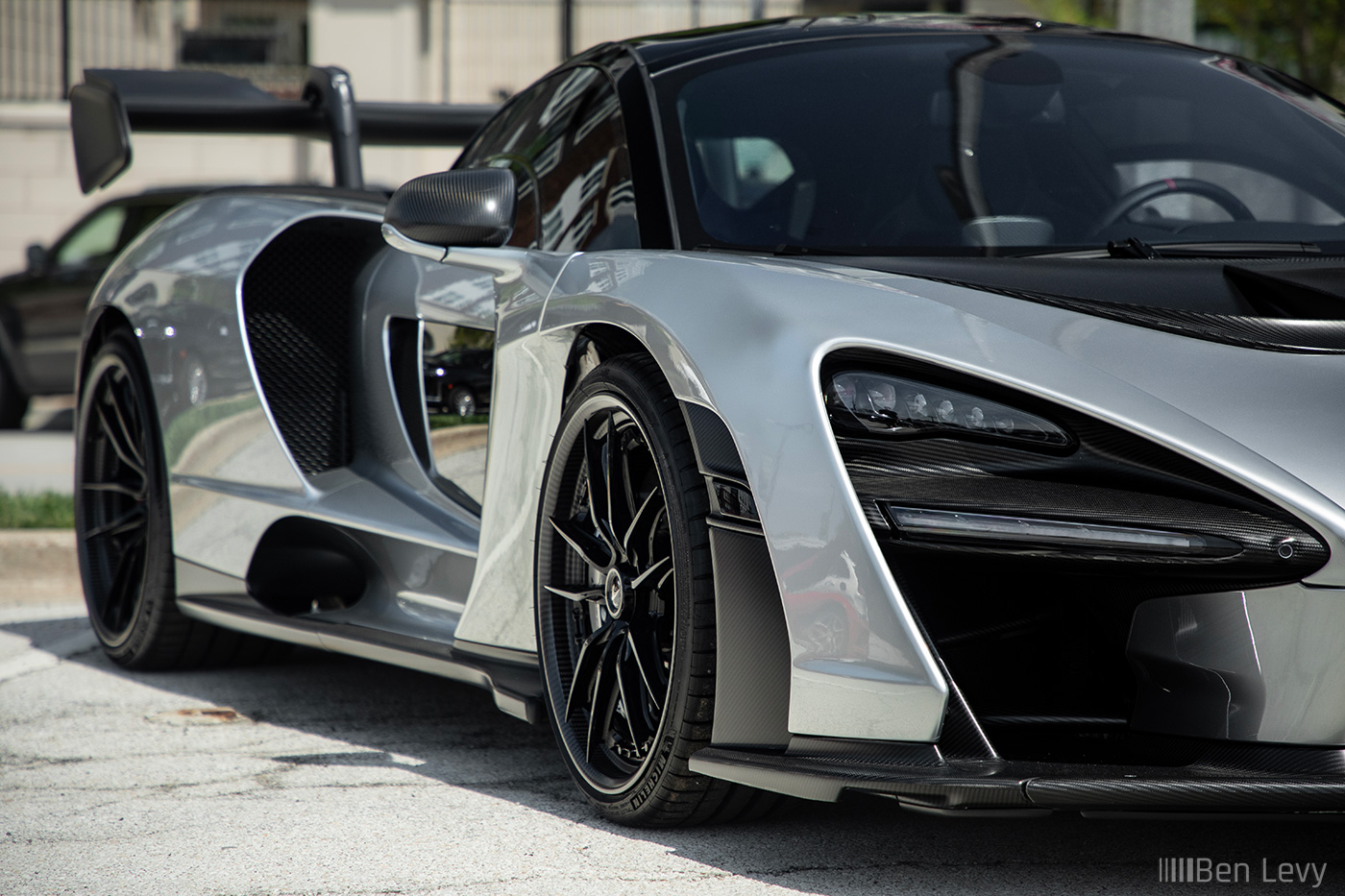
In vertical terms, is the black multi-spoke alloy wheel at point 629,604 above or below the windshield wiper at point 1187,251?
below

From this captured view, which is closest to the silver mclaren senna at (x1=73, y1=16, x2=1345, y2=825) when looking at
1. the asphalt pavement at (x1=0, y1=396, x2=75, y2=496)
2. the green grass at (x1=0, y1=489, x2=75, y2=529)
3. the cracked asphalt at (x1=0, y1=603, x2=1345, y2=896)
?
the cracked asphalt at (x1=0, y1=603, x2=1345, y2=896)

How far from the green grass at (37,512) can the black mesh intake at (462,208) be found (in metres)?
3.49

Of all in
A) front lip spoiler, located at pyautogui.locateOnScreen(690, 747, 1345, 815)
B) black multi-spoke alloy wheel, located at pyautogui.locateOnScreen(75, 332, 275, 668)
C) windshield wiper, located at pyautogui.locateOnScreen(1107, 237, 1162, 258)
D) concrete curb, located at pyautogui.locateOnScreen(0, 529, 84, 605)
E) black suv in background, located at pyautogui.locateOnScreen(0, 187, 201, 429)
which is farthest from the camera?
black suv in background, located at pyautogui.locateOnScreen(0, 187, 201, 429)

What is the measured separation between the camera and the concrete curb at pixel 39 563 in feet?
19.5

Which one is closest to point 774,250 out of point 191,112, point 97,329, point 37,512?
point 97,329

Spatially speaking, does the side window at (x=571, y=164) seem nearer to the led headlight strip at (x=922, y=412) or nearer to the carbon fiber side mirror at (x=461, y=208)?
the carbon fiber side mirror at (x=461, y=208)

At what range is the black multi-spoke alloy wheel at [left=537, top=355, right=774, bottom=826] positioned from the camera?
8.34 ft

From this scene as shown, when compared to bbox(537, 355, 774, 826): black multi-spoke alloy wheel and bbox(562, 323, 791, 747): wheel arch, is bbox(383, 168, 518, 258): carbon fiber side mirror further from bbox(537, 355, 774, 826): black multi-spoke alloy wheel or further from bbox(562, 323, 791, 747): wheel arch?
bbox(562, 323, 791, 747): wheel arch

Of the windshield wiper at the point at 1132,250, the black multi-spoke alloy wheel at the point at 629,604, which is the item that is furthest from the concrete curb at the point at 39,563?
the windshield wiper at the point at 1132,250

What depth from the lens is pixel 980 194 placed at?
3109mm

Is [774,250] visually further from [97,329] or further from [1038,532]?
[97,329]

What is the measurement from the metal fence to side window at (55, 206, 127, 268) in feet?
18.2

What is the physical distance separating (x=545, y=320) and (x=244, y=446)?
127 cm

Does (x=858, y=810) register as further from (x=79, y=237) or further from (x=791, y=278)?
(x=79, y=237)
